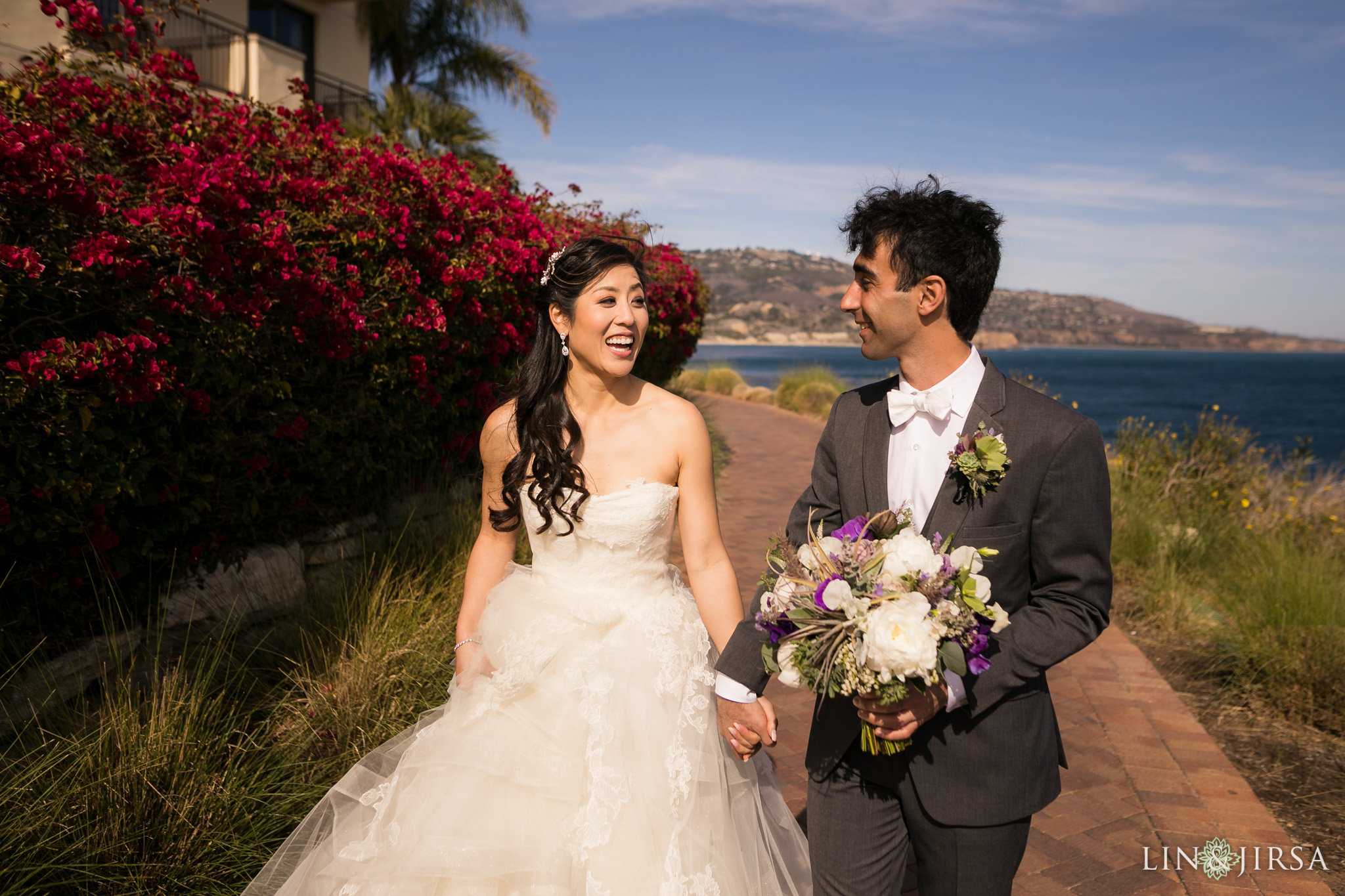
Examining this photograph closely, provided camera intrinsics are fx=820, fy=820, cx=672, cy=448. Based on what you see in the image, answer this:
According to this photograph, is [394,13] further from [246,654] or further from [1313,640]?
[1313,640]

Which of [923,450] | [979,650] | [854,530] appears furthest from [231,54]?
[979,650]

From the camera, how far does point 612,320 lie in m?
3.02

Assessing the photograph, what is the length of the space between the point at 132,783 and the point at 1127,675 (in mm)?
5784

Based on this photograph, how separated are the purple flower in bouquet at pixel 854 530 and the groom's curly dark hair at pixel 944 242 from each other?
0.65m

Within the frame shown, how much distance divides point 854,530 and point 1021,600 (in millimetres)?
521

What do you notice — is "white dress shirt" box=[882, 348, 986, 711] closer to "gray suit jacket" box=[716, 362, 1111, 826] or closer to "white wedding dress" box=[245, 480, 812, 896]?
"gray suit jacket" box=[716, 362, 1111, 826]

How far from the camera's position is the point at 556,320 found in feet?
10.6

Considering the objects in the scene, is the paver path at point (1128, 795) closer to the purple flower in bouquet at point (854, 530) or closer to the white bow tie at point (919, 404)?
the purple flower in bouquet at point (854, 530)

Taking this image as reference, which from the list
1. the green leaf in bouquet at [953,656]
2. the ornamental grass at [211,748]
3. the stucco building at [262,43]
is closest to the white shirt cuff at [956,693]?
the green leaf in bouquet at [953,656]

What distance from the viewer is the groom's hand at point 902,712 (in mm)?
1978

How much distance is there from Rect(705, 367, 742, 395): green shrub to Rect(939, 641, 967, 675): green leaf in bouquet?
85.3 feet

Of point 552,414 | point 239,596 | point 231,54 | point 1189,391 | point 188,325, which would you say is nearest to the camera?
point 552,414

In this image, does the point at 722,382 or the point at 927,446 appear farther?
the point at 722,382

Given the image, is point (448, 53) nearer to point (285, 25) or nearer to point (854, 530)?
point (285, 25)
